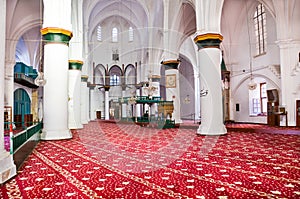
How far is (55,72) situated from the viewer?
7.36 m

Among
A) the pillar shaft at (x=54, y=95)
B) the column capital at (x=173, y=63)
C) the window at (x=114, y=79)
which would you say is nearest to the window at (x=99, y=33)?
the window at (x=114, y=79)

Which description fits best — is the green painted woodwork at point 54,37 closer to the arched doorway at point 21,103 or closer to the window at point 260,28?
the arched doorway at point 21,103

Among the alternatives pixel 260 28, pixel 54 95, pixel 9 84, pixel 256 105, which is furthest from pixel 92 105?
pixel 54 95

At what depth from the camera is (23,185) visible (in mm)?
2947

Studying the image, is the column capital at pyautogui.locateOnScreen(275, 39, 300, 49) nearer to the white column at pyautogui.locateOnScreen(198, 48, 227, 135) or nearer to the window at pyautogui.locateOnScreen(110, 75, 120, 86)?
the white column at pyautogui.locateOnScreen(198, 48, 227, 135)

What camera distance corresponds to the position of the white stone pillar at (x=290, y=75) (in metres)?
11.4

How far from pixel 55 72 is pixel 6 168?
4.61 m

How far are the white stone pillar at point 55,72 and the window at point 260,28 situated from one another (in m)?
11.6

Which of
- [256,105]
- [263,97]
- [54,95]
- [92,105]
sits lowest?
[256,105]

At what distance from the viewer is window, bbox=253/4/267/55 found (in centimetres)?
1421

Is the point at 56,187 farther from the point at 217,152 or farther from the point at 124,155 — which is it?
the point at 217,152

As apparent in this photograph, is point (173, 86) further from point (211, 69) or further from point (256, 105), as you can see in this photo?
point (256, 105)

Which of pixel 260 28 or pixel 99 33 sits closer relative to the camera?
pixel 260 28

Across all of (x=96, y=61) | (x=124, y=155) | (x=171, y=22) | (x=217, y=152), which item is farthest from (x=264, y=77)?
(x=96, y=61)
